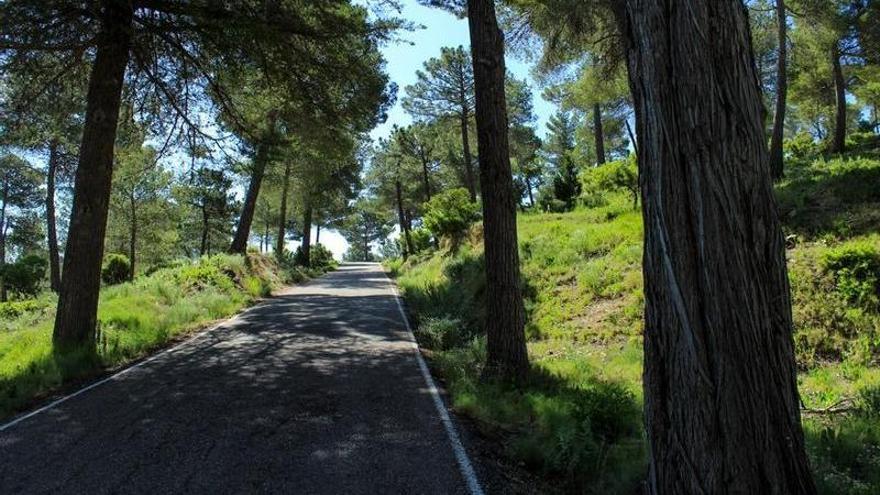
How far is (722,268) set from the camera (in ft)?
9.00

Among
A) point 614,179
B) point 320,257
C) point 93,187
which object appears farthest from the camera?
point 320,257

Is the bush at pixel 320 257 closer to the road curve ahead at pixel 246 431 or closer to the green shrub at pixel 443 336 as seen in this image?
the green shrub at pixel 443 336

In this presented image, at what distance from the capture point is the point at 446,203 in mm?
25797

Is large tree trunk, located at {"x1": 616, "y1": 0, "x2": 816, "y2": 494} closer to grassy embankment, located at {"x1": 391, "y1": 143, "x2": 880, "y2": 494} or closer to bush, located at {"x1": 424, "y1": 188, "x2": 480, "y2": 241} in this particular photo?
grassy embankment, located at {"x1": 391, "y1": 143, "x2": 880, "y2": 494}

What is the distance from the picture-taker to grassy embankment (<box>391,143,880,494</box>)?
16.6ft

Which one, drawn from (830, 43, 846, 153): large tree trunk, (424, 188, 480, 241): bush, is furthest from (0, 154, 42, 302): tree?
(830, 43, 846, 153): large tree trunk

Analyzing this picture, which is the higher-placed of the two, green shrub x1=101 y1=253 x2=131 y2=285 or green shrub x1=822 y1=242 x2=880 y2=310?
green shrub x1=101 y1=253 x2=131 y2=285

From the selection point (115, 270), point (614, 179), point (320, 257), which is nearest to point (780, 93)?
point (614, 179)

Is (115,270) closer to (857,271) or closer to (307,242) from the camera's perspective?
(307,242)

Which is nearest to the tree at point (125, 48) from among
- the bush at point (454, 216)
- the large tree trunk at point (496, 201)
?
the large tree trunk at point (496, 201)

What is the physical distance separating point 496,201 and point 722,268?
5602 millimetres

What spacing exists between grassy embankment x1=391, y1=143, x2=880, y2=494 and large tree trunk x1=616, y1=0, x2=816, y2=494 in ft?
4.80

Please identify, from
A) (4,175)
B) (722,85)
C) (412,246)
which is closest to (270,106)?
(722,85)

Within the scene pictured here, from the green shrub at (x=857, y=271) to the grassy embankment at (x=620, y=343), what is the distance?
0.02 metres
